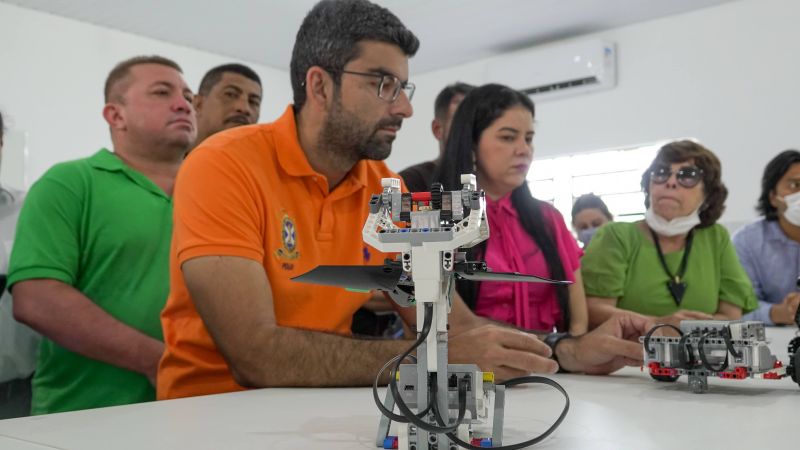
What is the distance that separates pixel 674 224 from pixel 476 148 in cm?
82

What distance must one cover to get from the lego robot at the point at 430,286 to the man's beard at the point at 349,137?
0.92m

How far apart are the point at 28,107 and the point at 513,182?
15.2 ft

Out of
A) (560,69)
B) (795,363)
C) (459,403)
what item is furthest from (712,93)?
(459,403)

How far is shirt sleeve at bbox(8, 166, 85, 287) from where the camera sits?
1879 mm

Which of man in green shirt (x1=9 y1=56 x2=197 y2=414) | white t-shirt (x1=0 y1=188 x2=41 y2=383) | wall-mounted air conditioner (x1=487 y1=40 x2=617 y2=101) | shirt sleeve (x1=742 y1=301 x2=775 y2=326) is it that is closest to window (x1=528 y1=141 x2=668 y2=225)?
wall-mounted air conditioner (x1=487 y1=40 x2=617 y2=101)

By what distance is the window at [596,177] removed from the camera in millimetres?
5949

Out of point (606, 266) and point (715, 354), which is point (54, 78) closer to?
point (606, 266)

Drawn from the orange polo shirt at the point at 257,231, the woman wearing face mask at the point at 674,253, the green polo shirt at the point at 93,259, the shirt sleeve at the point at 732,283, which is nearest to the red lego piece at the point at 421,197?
the orange polo shirt at the point at 257,231

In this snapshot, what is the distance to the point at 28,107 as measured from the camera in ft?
18.1

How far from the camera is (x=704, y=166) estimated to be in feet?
8.34

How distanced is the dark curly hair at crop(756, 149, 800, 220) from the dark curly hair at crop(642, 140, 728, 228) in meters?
1.08

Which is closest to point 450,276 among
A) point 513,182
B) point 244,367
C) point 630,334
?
point 244,367

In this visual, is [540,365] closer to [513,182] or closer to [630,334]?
[630,334]

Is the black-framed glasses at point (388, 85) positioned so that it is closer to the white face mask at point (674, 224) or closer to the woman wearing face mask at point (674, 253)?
the woman wearing face mask at point (674, 253)
